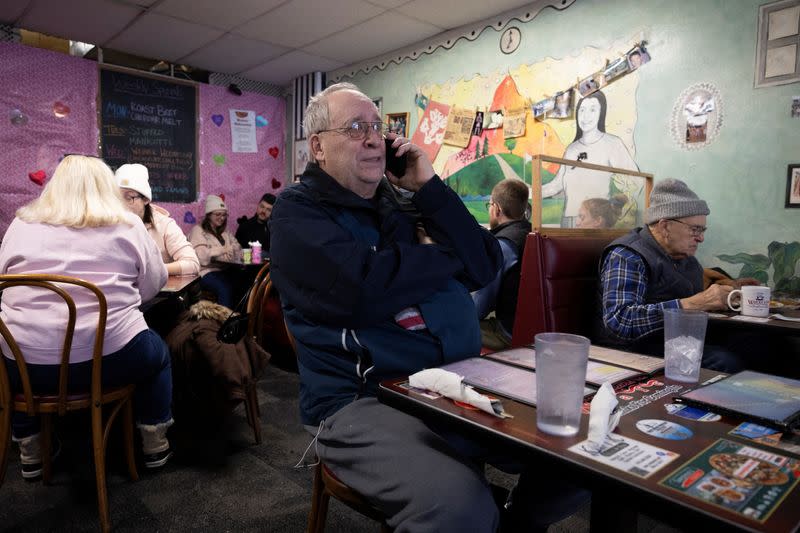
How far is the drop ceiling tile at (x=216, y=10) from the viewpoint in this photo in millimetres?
3822

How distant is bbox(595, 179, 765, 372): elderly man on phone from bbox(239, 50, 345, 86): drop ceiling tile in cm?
390

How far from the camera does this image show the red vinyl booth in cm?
233

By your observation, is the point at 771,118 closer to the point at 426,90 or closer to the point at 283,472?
the point at 426,90

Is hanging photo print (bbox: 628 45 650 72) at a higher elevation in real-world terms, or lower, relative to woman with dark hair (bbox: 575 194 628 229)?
higher

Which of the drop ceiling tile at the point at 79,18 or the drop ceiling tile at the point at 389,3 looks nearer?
the drop ceiling tile at the point at 389,3

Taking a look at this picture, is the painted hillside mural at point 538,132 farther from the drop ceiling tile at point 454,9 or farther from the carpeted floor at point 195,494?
the carpeted floor at point 195,494

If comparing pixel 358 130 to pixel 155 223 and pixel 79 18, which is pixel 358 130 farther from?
pixel 79 18

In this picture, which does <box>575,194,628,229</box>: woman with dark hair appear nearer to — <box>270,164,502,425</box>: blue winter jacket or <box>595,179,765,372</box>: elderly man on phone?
<box>595,179,765,372</box>: elderly man on phone

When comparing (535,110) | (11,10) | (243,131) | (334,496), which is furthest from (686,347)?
(243,131)

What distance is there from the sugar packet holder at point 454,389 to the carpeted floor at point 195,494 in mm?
1123

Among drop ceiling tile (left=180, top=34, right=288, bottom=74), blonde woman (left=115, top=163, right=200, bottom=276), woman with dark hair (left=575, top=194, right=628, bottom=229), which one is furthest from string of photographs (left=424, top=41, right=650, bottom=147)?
blonde woman (left=115, top=163, right=200, bottom=276)

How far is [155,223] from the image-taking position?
3299 millimetres

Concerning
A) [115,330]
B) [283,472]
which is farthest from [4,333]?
[283,472]

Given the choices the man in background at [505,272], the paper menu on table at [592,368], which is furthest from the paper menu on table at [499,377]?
the man in background at [505,272]
